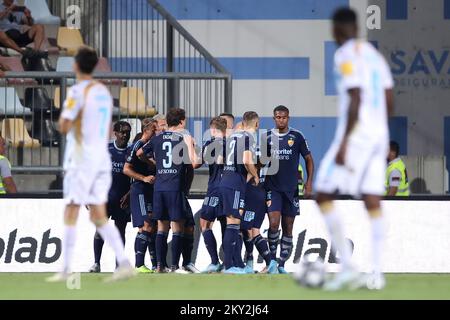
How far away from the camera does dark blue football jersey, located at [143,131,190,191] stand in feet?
52.4

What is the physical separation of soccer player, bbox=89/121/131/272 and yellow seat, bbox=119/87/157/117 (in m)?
2.16

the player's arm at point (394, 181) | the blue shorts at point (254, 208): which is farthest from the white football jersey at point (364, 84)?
the player's arm at point (394, 181)

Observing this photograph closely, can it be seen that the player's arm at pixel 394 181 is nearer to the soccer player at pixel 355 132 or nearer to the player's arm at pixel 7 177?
the player's arm at pixel 7 177

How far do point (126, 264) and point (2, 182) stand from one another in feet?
21.6

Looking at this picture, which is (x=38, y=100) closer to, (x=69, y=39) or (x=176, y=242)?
(x=69, y=39)

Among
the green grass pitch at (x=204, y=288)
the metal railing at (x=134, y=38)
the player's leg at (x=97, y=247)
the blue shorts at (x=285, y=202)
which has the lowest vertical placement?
the green grass pitch at (x=204, y=288)

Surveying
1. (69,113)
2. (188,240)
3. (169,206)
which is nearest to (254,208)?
(188,240)

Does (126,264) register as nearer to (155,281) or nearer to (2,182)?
(155,281)

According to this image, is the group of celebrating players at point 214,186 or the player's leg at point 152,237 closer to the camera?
the group of celebrating players at point 214,186

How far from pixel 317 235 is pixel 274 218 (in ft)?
3.83

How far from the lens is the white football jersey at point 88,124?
10.9 meters

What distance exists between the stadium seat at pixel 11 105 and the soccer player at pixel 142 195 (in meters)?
2.68

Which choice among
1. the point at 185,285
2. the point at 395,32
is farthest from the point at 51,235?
the point at 395,32

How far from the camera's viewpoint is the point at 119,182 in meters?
16.7
